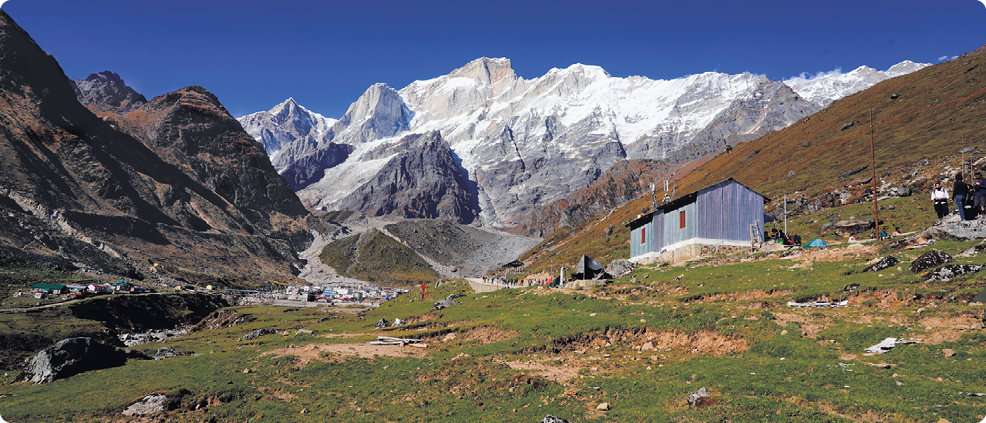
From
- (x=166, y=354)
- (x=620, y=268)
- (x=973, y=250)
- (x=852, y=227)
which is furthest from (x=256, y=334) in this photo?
(x=852, y=227)

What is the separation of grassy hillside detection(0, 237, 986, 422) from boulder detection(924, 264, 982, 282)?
1.76 ft

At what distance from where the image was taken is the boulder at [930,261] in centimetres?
2583

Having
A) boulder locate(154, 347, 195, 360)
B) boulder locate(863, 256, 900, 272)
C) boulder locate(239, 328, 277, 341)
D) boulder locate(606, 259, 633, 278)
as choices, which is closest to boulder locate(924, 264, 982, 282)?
boulder locate(863, 256, 900, 272)

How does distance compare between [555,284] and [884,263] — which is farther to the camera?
[555,284]

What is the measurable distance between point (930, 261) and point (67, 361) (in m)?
48.8

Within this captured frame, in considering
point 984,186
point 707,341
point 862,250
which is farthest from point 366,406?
point 984,186

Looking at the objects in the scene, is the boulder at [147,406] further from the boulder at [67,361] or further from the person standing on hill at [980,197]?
the person standing on hill at [980,197]

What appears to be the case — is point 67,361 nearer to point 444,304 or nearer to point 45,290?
point 444,304

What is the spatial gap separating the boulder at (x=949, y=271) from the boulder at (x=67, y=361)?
47.0 m

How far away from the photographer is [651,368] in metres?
21.8

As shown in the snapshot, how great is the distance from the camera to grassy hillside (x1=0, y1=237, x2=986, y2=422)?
15.4 metres

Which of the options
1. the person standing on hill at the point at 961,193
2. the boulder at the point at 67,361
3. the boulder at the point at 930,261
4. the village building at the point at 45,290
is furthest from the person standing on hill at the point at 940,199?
the village building at the point at 45,290

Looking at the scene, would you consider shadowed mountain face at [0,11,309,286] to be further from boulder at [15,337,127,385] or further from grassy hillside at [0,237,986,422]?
grassy hillside at [0,237,986,422]

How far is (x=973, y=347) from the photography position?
16.3m
